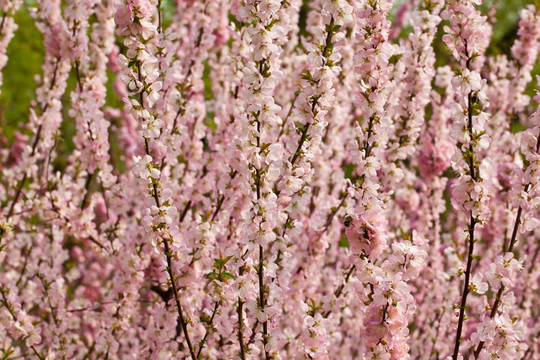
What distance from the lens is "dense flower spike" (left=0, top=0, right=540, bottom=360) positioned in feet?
7.21

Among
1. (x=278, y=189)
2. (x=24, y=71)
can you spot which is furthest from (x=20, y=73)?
(x=278, y=189)

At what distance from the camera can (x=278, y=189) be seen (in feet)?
7.77

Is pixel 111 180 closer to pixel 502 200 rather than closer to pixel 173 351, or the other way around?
pixel 173 351

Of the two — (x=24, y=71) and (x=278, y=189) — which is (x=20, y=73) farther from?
(x=278, y=189)

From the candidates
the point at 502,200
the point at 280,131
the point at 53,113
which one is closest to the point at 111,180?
the point at 53,113

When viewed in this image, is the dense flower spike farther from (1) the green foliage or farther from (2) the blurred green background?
(1) the green foliage

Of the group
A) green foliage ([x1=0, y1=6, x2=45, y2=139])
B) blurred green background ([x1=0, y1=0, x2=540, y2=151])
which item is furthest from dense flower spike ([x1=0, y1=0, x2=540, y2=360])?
green foliage ([x1=0, y1=6, x2=45, y2=139])

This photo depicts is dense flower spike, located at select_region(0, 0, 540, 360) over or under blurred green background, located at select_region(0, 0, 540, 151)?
under

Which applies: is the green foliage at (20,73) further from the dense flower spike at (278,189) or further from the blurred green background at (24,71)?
the dense flower spike at (278,189)

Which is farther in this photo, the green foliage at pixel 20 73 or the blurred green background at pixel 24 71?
the green foliage at pixel 20 73

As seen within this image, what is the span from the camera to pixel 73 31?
11.5 ft

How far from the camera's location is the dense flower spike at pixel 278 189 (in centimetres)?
220

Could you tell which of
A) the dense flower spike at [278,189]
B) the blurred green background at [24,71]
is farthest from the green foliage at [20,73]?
the dense flower spike at [278,189]

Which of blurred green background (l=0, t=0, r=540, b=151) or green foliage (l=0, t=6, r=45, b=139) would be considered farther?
green foliage (l=0, t=6, r=45, b=139)
